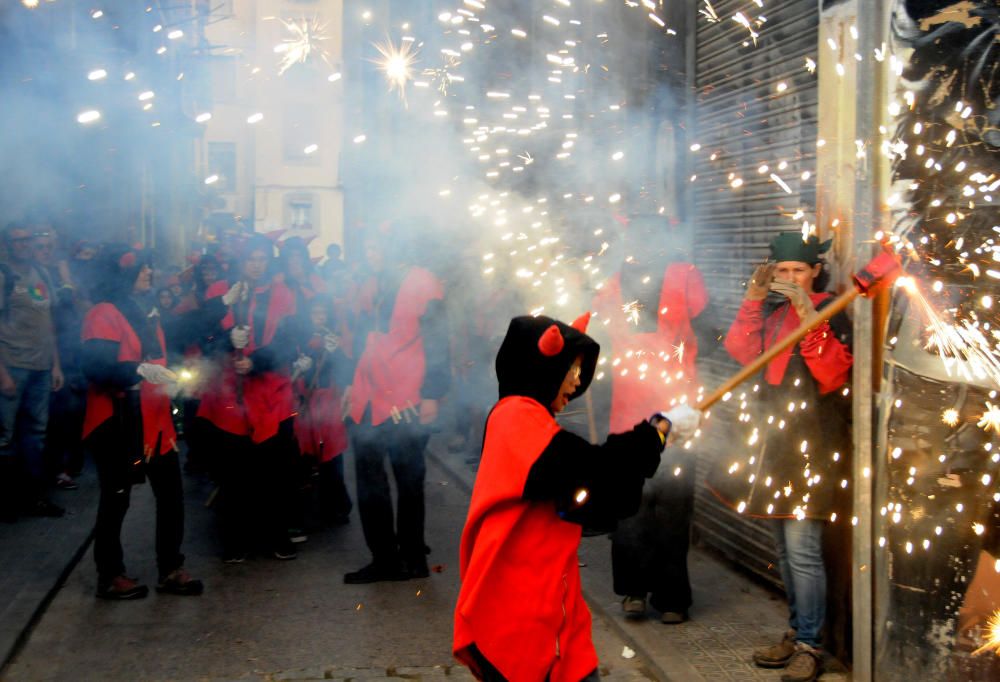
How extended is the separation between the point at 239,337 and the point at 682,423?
13.4 ft

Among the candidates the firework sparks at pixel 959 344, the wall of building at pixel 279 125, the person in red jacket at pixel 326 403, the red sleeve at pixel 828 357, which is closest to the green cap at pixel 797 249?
the red sleeve at pixel 828 357

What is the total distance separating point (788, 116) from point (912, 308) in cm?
203

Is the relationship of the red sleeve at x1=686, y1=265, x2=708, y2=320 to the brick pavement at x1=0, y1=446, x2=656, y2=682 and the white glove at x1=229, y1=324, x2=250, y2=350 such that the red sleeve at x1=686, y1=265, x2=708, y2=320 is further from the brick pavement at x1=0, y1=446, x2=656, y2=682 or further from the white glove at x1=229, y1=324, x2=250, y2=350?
the white glove at x1=229, y1=324, x2=250, y2=350

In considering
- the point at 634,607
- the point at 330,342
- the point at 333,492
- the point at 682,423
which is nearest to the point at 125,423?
the point at 330,342

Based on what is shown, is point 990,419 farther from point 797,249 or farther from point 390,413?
point 390,413

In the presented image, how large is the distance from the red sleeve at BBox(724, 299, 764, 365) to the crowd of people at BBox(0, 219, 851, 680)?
0.01 m

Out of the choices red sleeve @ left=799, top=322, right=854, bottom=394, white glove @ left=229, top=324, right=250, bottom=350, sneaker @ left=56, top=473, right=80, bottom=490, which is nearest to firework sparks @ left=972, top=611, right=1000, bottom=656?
red sleeve @ left=799, top=322, right=854, bottom=394

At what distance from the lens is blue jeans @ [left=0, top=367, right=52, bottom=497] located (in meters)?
7.84

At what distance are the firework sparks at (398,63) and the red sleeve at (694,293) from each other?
10.3 metres

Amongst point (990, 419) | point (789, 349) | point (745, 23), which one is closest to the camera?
point (990, 419)

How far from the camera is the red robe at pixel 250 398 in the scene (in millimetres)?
6738

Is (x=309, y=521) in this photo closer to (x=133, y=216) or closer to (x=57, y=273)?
(x=57, y=273)

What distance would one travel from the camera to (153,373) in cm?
569

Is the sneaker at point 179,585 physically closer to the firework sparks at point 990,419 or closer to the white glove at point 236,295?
the white glove at point 236,295
